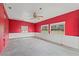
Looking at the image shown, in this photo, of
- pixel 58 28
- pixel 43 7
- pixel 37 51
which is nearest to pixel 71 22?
pixel 58 28

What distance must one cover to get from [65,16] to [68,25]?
0.73m

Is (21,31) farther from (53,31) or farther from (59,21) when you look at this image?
(59,21)

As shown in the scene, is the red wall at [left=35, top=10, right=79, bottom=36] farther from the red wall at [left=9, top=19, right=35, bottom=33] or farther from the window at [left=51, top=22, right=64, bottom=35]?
the red wall at [left=9, top=19, right=35, bottom=33]

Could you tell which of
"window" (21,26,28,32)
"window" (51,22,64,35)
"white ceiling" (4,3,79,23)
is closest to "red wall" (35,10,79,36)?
"white ceiling" (4,3,79,23)

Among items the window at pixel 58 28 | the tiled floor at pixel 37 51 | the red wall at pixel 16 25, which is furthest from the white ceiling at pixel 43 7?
the red wall at pixel 16 25

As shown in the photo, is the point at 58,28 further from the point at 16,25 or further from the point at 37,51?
the point at 16,25

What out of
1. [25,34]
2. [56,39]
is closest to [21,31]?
[25,34]

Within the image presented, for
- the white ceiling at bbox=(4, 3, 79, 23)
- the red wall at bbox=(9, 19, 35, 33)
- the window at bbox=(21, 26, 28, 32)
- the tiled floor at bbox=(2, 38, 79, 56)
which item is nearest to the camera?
the tiled floor at bbox=(2, 38, 79, 56)

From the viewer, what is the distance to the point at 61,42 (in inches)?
298

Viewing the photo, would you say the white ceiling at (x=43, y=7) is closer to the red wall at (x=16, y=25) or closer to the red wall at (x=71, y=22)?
the red wall at (x=71, y=22)

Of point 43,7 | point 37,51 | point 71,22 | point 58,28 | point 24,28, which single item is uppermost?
point 43,7

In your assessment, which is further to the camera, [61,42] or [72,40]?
[61,42]

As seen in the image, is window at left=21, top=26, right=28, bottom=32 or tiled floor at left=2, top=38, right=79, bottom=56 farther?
window at left=21, top=26, right=28, bottom=32

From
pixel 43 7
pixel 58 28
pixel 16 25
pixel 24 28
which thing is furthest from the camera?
pixel 24 28
